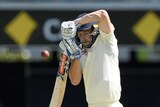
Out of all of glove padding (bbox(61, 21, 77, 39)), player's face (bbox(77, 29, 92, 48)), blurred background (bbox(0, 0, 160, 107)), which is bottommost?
blurred background (bbox(0, 0, 160, 107))

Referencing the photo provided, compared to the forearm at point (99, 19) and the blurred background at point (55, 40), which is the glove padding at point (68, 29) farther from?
the blurred background at point (55, 40)

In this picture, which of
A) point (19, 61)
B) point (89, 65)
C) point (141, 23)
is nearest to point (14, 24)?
point (19, 61)

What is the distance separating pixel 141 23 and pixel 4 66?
67.0 inches

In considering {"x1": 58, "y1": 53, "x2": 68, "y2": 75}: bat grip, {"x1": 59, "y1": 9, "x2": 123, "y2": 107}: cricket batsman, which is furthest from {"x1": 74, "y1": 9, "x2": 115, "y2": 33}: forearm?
{"x1": 58, "y1": 53, "x2": 68, "y2": 75}: bat grip

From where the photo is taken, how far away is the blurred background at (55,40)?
7746 millimetres

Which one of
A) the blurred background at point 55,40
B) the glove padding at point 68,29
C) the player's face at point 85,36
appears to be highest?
the glove padding at point 68,29

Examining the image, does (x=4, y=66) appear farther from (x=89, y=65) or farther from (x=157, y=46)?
(x=89, y=65)

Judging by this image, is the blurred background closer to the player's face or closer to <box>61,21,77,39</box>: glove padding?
the player's face

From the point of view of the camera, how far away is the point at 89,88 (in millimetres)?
4863

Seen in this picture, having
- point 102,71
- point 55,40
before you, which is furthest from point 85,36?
point 55,40

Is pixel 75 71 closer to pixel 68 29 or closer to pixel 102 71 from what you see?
pixel 102 71

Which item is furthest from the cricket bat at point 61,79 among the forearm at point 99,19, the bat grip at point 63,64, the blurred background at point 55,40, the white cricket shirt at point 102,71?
the blurred background at point 55,40

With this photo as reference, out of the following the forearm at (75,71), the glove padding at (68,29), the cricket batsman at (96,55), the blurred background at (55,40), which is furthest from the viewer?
the blurred background at (55,40)

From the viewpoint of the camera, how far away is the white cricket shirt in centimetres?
479
